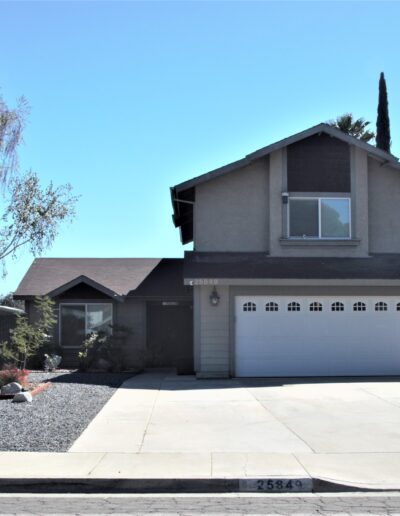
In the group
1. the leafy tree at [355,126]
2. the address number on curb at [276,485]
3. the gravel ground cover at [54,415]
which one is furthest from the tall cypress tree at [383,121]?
the address number on curb at [276,485]

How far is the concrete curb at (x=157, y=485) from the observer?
675 cm

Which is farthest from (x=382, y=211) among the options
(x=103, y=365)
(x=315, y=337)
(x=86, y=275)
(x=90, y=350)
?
(x=86, y=275)

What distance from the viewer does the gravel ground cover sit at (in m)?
8.67

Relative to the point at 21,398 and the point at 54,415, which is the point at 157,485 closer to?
the point at 54,415

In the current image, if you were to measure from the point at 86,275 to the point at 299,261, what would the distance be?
27.1ft

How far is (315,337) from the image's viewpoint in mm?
16828

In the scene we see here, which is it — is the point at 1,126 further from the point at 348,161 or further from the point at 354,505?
the point at 354,505

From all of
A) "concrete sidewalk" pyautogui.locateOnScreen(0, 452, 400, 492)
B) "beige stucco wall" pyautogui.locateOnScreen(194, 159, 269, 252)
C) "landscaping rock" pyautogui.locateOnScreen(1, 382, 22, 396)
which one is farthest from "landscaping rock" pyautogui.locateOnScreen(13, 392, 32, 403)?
"beige stucco wall" pyautogui.locateOnScreen(194, 159, 269, 252)

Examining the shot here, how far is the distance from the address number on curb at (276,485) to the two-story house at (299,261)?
30.6ft

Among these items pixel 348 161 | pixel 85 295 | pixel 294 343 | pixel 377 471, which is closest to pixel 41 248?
pixel 85 295

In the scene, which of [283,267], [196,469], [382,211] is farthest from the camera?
[382,211]

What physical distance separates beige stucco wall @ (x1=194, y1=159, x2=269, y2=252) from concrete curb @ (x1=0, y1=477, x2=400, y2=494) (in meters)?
10.8

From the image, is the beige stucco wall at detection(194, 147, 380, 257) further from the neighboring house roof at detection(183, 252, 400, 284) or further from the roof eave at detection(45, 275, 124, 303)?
the roof eave at detection(45, 275, 124, 303)

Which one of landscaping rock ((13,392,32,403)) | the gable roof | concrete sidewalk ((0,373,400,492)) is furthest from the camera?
the gable roof
